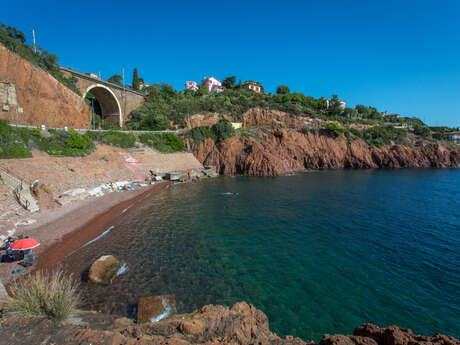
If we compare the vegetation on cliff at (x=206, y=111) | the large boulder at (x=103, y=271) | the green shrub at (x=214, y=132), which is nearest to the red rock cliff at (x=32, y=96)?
the vegetation on cliff at (x=206, y=111)

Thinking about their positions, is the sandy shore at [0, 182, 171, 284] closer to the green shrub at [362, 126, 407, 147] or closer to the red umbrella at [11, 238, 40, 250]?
the red umbrella at [11, 238, 40, 250]

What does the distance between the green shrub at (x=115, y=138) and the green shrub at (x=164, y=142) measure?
8.01ft

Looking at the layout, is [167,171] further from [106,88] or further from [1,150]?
[106,88]

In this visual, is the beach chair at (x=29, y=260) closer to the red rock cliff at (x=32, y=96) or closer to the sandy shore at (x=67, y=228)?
the sandy shore at (x=67, y=228)

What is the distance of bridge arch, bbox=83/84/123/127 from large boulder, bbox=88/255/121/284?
45688 mm

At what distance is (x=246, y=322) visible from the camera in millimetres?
5059

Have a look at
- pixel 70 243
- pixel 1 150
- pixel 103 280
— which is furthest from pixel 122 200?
pixel 103 280

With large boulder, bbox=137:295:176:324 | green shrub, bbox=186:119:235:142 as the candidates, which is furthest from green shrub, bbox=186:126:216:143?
large boulder, bbox=137:295:176:324

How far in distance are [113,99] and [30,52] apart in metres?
17.7

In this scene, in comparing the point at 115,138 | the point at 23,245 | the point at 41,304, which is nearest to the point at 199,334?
the point at 41,304

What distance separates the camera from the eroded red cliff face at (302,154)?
131 ft

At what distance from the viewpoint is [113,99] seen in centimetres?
4694

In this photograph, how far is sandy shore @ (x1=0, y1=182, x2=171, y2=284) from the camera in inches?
409

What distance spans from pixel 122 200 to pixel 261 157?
2589 cm
